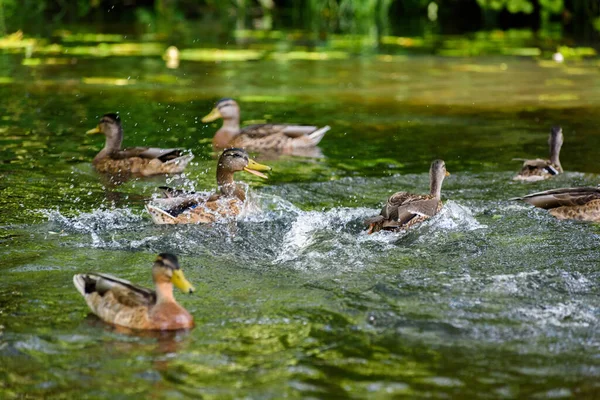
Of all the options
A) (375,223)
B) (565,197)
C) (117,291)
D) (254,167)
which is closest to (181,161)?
(254,167)

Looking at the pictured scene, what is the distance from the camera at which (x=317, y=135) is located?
40.8 ft

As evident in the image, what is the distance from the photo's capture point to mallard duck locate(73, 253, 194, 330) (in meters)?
5.97

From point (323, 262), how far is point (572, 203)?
2.57 metres

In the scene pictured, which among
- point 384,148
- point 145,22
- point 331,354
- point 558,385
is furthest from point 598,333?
point 145,22

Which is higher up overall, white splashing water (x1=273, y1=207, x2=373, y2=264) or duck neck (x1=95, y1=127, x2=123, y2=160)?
duck neck (x1=95, y1=127, x2=123, y2=160)

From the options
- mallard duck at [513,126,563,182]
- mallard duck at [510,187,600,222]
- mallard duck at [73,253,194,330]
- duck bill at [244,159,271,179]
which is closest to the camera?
mallard duck at [73,253,194,330]

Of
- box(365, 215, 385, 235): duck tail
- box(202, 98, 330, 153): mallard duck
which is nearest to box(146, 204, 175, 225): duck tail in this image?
box(365, 215, 385, 235): duck tail

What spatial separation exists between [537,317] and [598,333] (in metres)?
0.39

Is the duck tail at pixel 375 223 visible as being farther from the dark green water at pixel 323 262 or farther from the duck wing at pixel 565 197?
the duck wing at pixel 565 197

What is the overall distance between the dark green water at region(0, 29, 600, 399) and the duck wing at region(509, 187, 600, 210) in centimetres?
20

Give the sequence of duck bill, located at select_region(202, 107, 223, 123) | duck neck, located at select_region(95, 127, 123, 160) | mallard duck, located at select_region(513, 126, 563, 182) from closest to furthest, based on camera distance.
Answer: mallard duck, located at select_region(513, 126, 563, 182)
duck neck, located at select_region(95, 127, 123, 160)
duck bill, located at select_region(202, 107, 223, 123)

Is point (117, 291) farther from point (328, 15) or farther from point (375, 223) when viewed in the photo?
point (328, 15)

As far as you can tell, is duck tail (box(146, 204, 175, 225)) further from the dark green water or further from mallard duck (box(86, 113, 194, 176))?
mallard duck (box(86, 113, 194, 176))

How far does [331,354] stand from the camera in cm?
561
